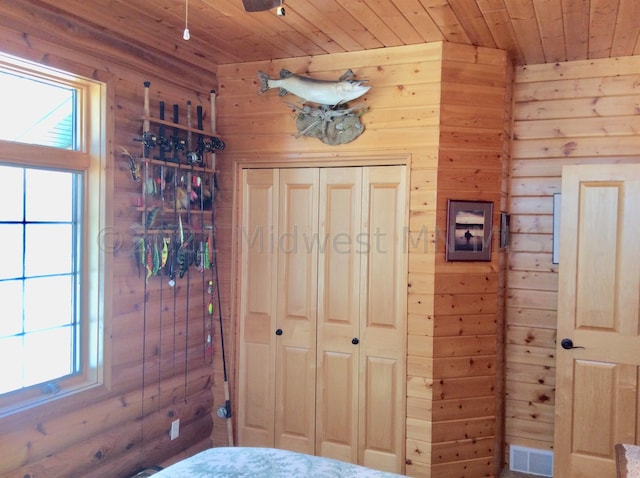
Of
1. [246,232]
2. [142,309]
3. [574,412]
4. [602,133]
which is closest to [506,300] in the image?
[574,412]

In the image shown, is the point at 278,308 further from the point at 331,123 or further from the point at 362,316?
the point at 331,123

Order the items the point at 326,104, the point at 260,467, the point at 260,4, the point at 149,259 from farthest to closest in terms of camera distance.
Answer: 1. the point at 326,104
2. the point at 149,259
3. the point at 260,467
4. the point at 260,4

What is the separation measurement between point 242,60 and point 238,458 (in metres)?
2.53

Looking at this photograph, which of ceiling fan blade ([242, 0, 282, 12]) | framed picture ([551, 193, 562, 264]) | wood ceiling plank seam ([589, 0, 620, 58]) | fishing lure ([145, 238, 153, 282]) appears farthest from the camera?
framed picture ([551, 193, 562, 264])

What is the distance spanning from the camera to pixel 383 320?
3301 mm

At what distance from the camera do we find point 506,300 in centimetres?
356

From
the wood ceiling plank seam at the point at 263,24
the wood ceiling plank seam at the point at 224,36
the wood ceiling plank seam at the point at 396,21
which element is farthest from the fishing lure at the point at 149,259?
→ the wood ceiling plank seam at the point at 396,21

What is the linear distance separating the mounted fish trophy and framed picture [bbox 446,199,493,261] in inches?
30.8

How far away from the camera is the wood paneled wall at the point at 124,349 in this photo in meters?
2.45

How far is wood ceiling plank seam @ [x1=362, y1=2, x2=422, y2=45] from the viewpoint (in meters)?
2.59

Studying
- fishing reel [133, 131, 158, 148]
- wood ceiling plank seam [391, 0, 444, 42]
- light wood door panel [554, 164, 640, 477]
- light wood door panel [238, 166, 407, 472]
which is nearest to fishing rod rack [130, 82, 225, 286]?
fishing reel [133, 131, 158, 148]

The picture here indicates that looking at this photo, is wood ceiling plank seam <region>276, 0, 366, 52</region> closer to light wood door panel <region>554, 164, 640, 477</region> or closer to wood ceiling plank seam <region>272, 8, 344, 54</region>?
wood ceiling plank seam <region>272, 8, 344, 54</region>

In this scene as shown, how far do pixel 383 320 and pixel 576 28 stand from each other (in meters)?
1.96

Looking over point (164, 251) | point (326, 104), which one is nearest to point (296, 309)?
point (164, 251)
